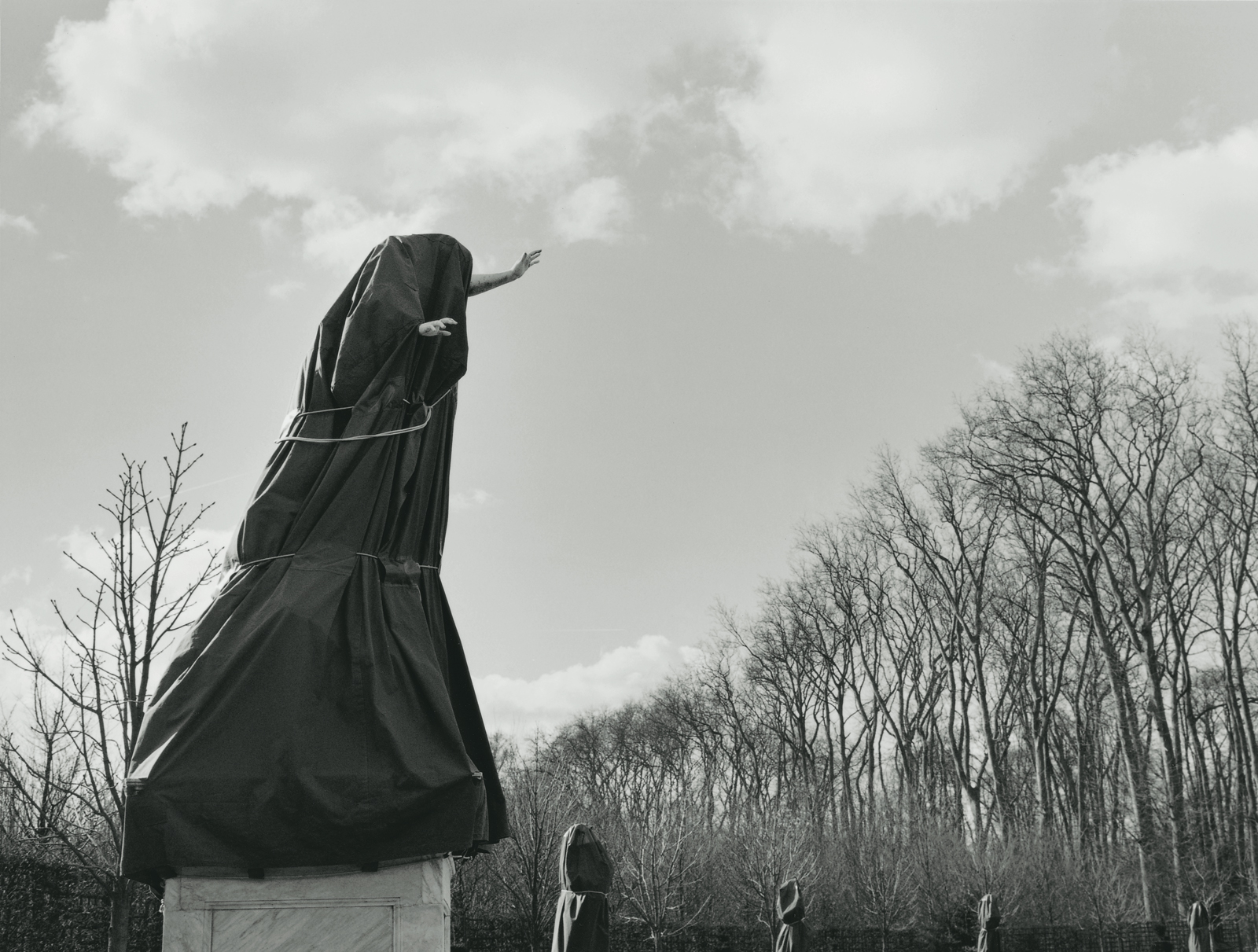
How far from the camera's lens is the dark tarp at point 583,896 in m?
8.26

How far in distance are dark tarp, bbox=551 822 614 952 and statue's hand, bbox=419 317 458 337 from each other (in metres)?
5.27

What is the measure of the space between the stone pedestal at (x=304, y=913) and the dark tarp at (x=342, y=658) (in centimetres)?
10

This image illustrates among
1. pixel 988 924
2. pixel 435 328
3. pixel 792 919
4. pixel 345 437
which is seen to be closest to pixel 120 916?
pixel 345 437

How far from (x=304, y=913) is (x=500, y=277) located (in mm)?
2704

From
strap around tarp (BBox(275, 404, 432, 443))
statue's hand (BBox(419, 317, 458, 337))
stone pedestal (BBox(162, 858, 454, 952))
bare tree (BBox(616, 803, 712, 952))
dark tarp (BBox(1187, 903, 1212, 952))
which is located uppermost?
statue's hand (BBox(419, 317, 458, 337))

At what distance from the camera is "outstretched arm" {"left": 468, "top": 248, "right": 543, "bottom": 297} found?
4.89 m

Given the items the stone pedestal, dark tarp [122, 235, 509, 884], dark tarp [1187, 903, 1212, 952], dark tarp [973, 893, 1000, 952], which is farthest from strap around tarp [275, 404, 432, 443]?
dark tarp [1187, 903, 1212, 952]

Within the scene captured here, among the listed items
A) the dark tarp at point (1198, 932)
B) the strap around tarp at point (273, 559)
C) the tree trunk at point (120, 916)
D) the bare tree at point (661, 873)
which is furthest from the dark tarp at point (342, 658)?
the dark tarp at point (1198, 932)

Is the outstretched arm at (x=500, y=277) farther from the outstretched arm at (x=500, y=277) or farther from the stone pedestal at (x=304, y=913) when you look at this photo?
the stone pedestal at (x=304, y=913)

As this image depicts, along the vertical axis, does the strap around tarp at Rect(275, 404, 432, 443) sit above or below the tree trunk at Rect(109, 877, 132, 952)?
above

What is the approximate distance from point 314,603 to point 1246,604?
3064 cm

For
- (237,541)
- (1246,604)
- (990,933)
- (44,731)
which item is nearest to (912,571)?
(1246,604)

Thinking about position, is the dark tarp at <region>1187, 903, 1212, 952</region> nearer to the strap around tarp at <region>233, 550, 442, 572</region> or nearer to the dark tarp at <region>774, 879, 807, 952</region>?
the dark tarp at <region>774, 879, 807, 952</region>

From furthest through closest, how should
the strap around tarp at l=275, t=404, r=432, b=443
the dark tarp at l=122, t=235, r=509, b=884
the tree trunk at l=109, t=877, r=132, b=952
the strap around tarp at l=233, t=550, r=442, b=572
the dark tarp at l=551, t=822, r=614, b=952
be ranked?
1. the dark tarp at l=551, t=822, r=614, b=952
2. the tree trunk at l=109, t=877, r=132, b=952
3. the strap around tarp at l=275, t=404, r=432, b=443
4. the strap around tarp at l=233, t=550, r=442, b=572
5. the dark tarp at l=122, t=235, r=509, b=884
